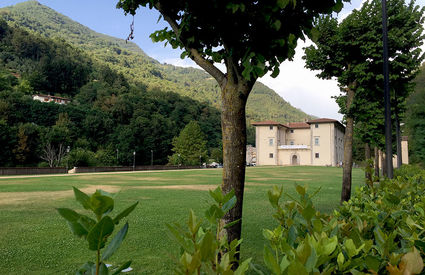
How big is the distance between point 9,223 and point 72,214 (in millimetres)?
9064

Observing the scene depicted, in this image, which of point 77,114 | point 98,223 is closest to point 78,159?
point 77,114

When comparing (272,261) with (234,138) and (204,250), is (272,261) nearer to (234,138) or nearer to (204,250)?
(204,250)

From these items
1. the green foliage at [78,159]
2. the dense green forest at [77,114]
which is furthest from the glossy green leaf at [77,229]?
the green foliage at [78,159]

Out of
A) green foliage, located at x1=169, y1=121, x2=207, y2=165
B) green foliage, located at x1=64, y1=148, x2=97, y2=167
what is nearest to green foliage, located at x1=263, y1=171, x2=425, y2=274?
green foliage, located at x1=64, y1=148, x2=97, y2=167

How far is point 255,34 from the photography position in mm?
3338

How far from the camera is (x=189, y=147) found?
7244 cm

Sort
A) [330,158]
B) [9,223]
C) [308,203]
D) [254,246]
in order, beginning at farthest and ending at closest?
[330,158] → [9,223] → [254,246] → [308,203]

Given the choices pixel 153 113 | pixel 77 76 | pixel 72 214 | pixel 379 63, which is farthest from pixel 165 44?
pixel 77 76

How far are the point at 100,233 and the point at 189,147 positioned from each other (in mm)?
71973

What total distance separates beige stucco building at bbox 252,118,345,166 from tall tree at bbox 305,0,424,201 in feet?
184

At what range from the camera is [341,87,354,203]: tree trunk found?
10.9 metres

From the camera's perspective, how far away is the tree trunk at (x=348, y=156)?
35.7 ft

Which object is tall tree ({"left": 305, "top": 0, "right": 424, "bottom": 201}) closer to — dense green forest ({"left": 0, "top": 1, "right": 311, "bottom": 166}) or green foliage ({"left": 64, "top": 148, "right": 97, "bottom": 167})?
dense green forest ({"left": 0, "top": 1, "right": 311, "bottom": 166})

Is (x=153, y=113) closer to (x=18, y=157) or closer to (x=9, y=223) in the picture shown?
(x=18, y=157)
